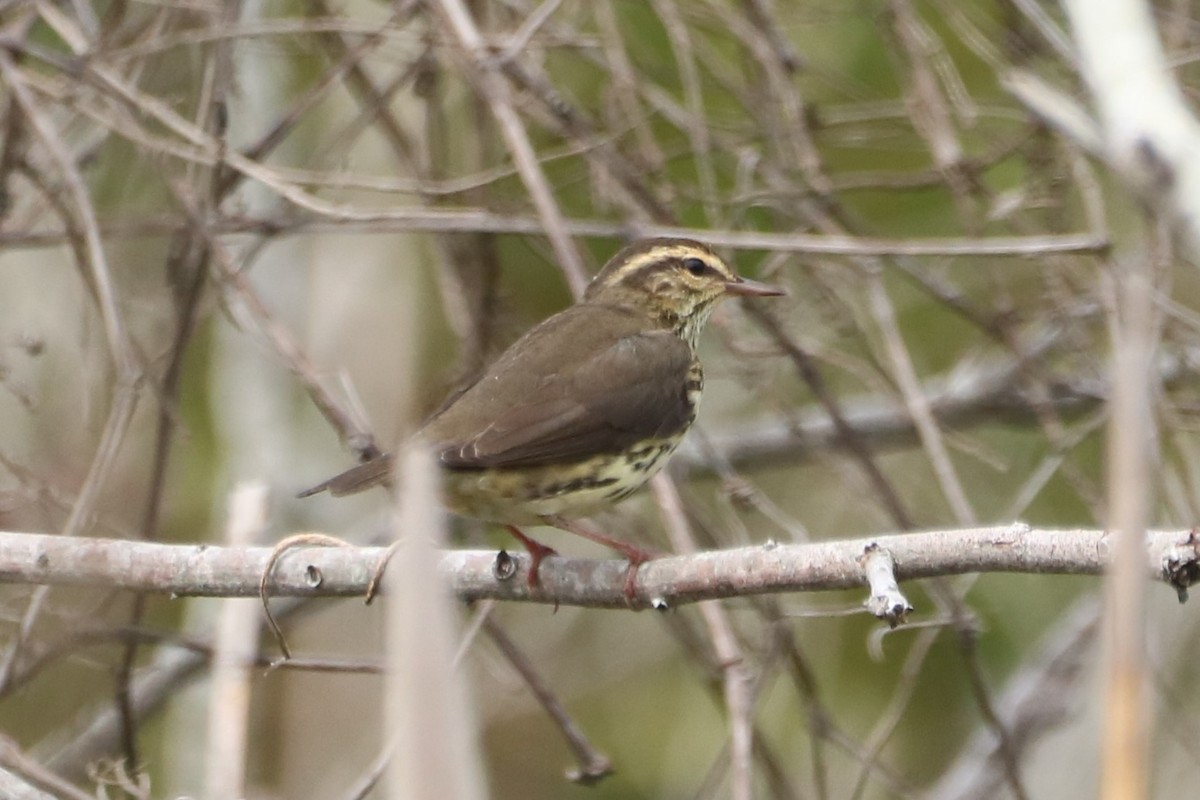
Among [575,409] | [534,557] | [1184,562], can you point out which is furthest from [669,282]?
[1184,562]

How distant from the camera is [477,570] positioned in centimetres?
366

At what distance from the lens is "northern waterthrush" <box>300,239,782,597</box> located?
13.5 feet

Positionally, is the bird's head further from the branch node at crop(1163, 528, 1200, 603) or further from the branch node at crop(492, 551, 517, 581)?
the branch node at crop(1163, 528, 1200, 603)

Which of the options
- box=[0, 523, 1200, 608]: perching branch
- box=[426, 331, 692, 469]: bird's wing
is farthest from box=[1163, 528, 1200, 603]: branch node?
box=[426, 331, 692, 469]: bird's wing

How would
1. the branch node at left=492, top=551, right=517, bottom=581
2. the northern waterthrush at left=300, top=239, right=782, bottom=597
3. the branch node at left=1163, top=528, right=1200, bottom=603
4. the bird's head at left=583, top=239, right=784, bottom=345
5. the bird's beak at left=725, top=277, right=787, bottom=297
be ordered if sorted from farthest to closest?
the bird's head at left=583, top=239, right=784, bottom=345, the bird's beak at left=725, top=277, right=787, bottom=297, the northern waterthrush at left=300, top=239, right=782, bottom=597, the branch node at left=492, top=551, right=517, bottom=581, the branch node at left=1163, top=528, right=1200, bottom=603

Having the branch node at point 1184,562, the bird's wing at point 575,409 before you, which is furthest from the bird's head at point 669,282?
the branch node at point 1184,562

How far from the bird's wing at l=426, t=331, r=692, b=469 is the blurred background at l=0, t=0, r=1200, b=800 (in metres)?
0.32

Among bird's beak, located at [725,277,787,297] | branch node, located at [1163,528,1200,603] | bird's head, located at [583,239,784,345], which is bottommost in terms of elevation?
branch node, located at [1163,528,1200,603]

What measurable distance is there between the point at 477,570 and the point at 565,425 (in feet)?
2.42

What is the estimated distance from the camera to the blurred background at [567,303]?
16.3 feet

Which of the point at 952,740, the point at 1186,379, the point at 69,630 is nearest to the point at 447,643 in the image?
the point at 69,630

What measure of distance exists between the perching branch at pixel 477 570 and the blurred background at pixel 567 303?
13.1 inches

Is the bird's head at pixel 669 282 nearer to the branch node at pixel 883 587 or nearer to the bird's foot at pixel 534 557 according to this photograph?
the bird's foot at pixel 534 557

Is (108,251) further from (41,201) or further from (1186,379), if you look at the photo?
(1186,379)
